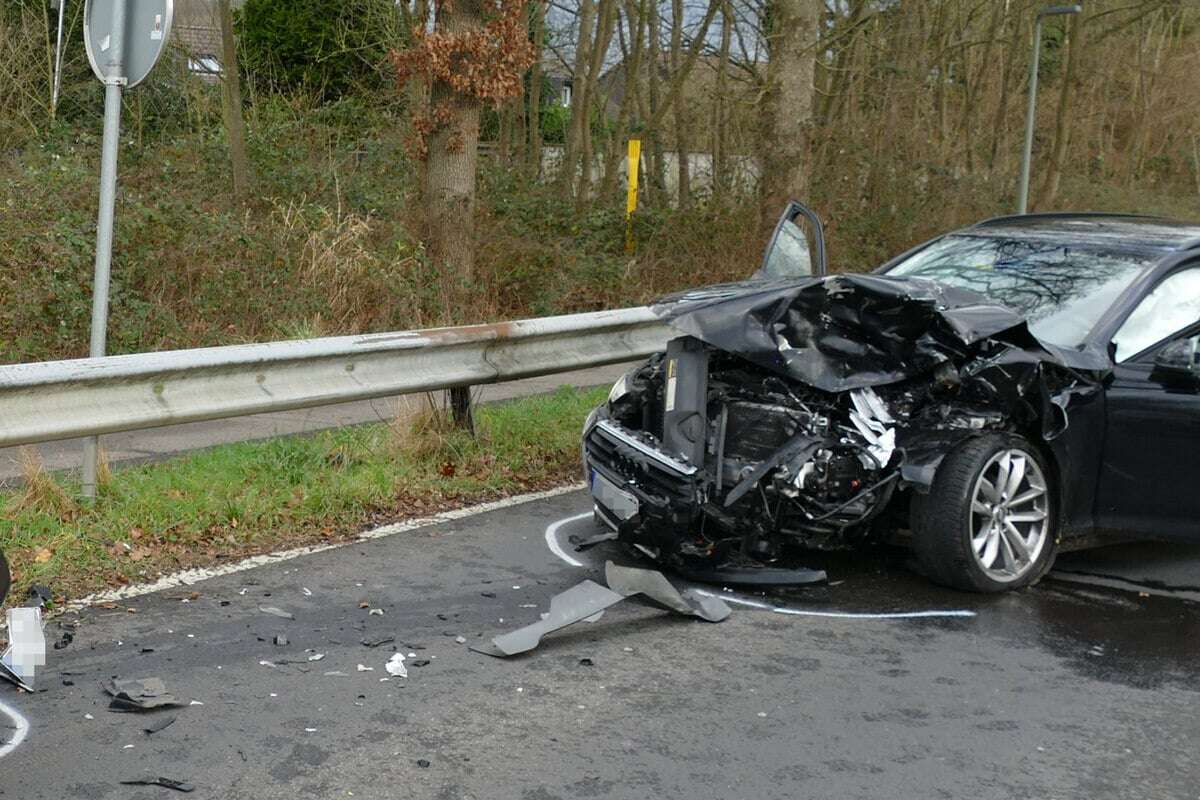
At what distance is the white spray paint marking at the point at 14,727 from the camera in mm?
3991

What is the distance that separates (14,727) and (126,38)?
11.3ft

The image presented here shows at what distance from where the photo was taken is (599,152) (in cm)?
2608

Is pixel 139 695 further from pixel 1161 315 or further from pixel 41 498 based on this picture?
pixel 1161 315

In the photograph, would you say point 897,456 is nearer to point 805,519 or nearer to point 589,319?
point 805,519

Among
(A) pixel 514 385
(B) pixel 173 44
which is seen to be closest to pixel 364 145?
(B) pixel 173 44

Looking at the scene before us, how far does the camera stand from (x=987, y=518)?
19.4 ft

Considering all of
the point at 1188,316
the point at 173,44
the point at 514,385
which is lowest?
the point at 514,385

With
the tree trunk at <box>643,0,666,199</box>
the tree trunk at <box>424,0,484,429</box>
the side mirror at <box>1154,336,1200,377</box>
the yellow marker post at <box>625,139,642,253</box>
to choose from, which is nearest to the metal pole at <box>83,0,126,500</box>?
the side mirror at <box>1154,336,1200,377</box>

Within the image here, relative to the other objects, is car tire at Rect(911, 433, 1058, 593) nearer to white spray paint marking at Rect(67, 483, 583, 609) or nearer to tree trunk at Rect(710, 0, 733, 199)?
white spray paint marking at Rect(67, 483, 583, 609)

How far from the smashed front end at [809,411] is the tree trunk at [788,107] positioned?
11305 mm

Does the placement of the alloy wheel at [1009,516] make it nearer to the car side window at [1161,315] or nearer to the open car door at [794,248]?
the car side window at [1161,315]

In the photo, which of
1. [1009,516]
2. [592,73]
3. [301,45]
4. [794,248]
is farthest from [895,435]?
[301,45]

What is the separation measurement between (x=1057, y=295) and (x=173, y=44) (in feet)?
51.5

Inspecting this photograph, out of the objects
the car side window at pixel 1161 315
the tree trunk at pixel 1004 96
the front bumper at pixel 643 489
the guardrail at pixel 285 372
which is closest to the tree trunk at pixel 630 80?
the tree trunk at pixel 1004 96
